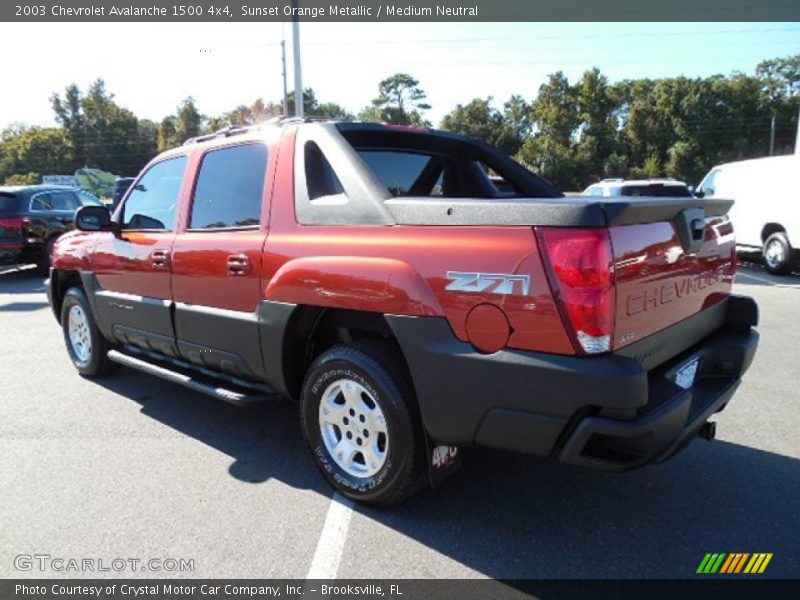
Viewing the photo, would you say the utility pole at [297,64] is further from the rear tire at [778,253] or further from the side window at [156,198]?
the side window at [156,198]

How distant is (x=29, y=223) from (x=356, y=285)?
37.0 feet

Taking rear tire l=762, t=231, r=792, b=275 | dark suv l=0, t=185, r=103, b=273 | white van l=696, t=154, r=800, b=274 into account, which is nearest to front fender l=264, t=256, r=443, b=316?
dark suv l=0, t=185, r=103, b=273

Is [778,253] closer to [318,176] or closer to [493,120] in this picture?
[318,176]

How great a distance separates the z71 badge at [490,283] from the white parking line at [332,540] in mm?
1348

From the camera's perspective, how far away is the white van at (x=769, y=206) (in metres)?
10.3

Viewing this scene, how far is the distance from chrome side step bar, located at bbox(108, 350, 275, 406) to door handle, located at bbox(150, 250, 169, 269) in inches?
29.3

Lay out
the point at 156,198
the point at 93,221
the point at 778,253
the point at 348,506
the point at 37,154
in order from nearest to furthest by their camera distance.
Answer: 1. the point at 348,506
2. the point at 156,198
3. the point at 93,221
4. the point at 778,253
5. the point at 37,154

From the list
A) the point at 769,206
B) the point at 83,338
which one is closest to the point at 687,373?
the point at 83,338

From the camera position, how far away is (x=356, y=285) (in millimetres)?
2670

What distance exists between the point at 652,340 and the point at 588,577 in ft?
3.47

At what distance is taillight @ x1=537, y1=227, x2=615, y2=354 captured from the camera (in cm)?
210

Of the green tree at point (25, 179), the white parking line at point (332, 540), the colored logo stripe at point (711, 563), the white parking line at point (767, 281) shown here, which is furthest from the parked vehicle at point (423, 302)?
the green tree at point (25, 179)

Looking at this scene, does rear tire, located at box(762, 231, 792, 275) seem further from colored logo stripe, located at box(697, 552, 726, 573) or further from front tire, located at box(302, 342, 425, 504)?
front tire, located at box(302, 342, 425, 504)

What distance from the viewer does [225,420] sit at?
4.20 m
